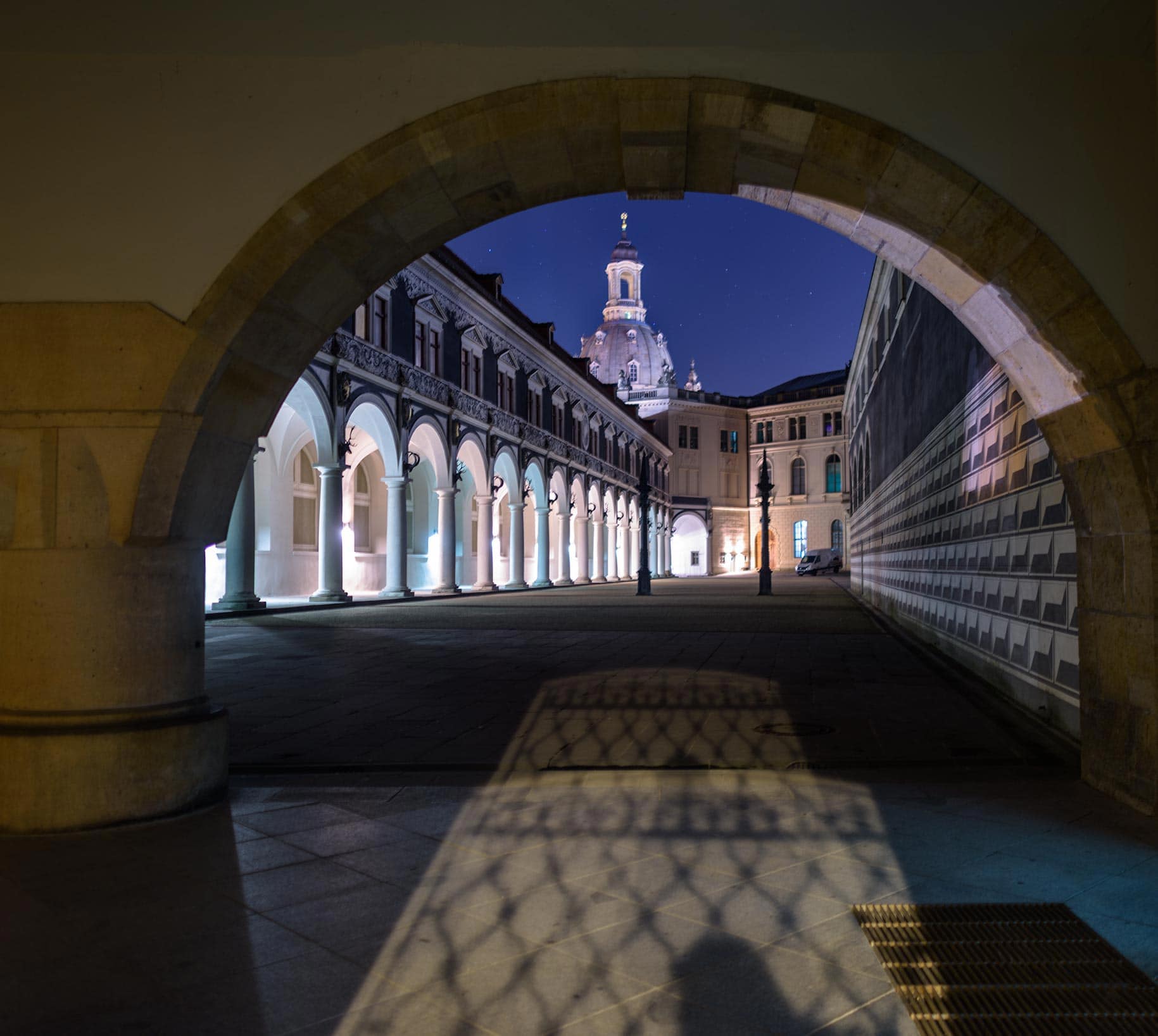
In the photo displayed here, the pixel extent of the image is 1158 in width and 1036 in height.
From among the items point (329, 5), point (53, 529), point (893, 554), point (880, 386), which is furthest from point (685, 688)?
point (880, 386)

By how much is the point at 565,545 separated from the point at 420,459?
12363 mm

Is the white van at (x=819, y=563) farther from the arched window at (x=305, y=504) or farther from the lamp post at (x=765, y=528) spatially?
the arched window at (x=305, y=504)

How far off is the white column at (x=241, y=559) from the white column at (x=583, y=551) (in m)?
25.5

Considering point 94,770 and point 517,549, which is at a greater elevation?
point 517,549

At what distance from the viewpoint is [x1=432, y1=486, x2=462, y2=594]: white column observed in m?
29.1

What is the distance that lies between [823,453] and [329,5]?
69573 mm

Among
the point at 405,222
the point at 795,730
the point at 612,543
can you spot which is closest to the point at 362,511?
the point at 612,543

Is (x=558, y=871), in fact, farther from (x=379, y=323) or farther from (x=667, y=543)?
(x=667, y=543)

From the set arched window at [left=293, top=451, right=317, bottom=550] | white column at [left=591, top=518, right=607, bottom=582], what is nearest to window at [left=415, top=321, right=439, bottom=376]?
arched window at [left=293, top=451, right=317, bottom=550]

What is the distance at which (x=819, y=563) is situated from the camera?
5697 centimetres

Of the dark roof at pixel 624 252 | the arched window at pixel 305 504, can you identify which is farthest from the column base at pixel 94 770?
the dark roof at pixel 624 252

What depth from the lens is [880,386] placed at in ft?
67.5

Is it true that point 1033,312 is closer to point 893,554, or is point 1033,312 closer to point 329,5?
point 329,5

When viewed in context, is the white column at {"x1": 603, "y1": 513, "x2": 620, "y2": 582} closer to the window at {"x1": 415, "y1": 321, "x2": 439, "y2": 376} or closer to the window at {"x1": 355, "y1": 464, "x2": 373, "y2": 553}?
the window at {"x1": 355, "y1": 464, "x2": 373, "y2": 553}
